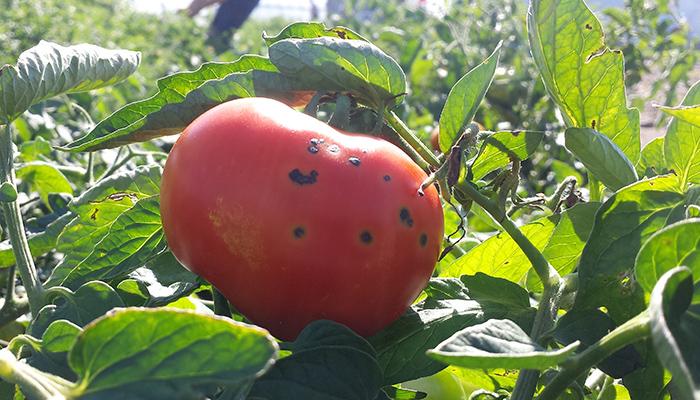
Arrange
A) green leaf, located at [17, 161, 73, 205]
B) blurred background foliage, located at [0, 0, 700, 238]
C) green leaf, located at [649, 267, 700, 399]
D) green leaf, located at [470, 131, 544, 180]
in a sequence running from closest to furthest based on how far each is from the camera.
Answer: green leaf, located at [649, 267, 700, 399]
green leaf, located at [470, 131, 544, 180]
green leaf, located at [17, 161, 73, 205]
blurred background foliage, located at [0, 0, 700, 238]

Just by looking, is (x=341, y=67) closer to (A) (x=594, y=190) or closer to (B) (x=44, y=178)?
(A) (x=594, y=190)

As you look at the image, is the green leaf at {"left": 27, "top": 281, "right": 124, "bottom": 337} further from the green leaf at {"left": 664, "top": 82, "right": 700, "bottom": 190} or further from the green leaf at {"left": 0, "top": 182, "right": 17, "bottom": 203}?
the green leaf at {"left": 664, "top": 82, "right": 700, "bottom": 190}

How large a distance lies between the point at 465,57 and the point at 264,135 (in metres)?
1.75

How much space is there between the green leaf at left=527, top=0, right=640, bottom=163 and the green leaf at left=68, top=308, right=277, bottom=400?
1.05 ft

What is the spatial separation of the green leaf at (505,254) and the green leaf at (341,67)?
0.46 feet

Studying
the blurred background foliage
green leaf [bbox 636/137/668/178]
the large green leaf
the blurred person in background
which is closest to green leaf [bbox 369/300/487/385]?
the large green leaf

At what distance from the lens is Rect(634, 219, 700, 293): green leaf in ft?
1.13

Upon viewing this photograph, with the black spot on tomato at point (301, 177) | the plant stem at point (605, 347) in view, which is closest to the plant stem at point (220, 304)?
the black spot on tomato at point (301, 177)

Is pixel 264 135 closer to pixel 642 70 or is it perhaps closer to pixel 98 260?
pixel 98 260

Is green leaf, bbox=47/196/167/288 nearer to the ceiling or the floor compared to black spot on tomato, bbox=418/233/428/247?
nearer to the floor

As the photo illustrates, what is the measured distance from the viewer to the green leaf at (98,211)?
570mm

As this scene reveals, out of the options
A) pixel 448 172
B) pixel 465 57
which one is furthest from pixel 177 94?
pixel 465 57

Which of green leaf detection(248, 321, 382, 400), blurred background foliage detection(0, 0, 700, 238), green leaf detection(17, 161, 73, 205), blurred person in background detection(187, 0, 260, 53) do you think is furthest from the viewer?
blurred person in background detection(187, 0, 260, 53)

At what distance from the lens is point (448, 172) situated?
0.46 meters
